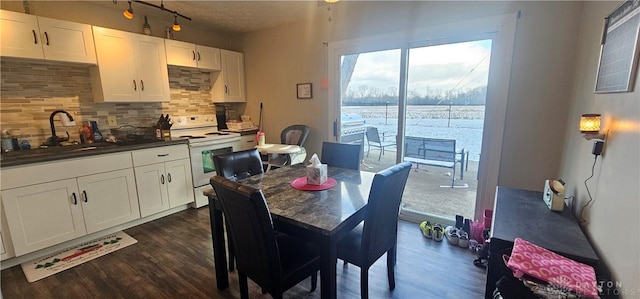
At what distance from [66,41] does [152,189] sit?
65.5 inches

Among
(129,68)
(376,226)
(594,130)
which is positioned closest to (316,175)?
(376,226)

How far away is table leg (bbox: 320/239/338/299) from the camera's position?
1.33 metres

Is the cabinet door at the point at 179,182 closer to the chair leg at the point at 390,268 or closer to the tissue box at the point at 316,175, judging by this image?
the tissue box at the point at 316,175

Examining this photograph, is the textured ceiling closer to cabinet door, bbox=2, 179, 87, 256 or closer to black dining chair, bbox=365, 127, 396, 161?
black dining chair, bbox=365, 127, 396, 161

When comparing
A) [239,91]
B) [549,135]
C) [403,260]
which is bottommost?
[403,260]

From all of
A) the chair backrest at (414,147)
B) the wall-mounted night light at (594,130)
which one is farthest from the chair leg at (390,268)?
the chair backrest at (414,147)

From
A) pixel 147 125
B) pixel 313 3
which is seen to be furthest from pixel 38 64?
pixel 313 3

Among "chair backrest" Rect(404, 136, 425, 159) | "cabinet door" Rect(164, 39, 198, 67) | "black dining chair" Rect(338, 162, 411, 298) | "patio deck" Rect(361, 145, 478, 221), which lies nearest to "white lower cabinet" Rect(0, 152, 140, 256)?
"cabinet door" Rect(164, 39, 198, 67)

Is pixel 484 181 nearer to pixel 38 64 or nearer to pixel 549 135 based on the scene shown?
pixel 549 135

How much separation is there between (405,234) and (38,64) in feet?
13.4

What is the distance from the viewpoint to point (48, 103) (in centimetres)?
272

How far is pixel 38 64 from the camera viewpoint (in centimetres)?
265

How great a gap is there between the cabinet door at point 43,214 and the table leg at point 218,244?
1.65 m

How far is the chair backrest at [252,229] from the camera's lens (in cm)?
127
